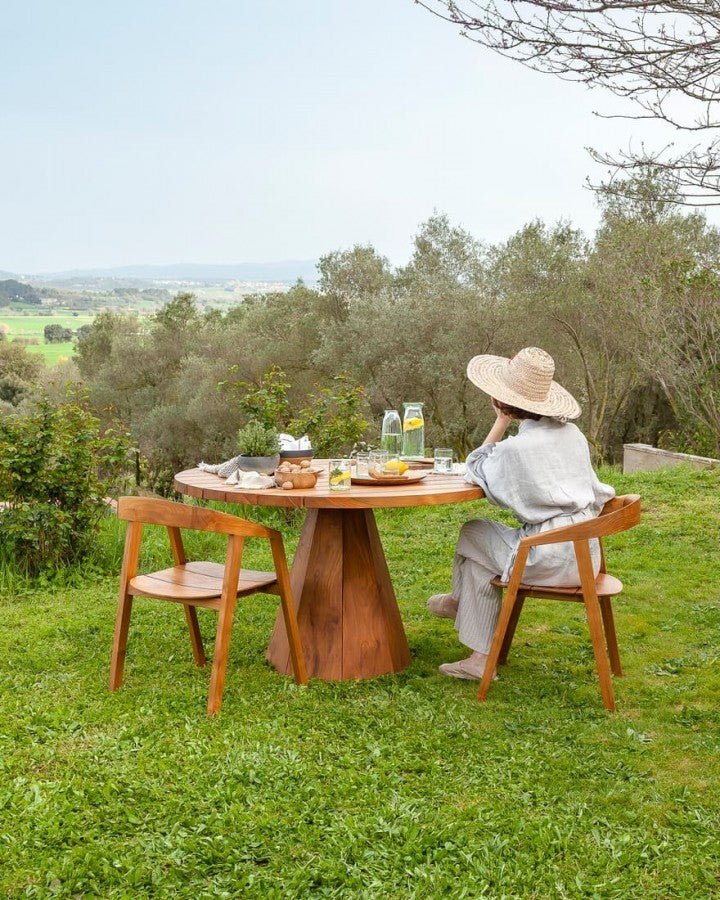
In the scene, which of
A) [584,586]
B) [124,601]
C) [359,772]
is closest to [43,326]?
[124,601]

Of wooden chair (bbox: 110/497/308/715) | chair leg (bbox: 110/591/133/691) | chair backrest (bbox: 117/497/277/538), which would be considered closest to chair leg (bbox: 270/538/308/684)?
wooden chair (bbox: 110/497/308/715)

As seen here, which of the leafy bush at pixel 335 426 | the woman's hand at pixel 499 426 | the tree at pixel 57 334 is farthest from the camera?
the tree at pixel 57 334

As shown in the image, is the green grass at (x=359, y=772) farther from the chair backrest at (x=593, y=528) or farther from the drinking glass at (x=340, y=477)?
the drinking glass at (x=340, y=477)

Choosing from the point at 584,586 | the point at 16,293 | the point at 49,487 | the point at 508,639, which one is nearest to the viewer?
the point at 584,586

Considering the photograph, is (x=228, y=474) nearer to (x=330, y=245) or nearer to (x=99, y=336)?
(x=330, y=245)

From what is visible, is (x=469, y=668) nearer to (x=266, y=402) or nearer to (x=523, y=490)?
(x=523, y=490)

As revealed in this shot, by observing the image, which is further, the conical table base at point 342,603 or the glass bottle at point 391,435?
the glass bottle at point 391,435

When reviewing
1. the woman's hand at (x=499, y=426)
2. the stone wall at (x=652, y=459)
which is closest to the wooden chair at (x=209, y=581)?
the woman's hand at (x=499, y=426)

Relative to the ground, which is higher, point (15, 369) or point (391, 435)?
point (391, 435)

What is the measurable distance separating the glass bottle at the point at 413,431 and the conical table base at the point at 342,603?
23.4 inches

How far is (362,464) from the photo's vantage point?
400 centimetres

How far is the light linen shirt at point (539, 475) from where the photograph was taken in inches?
145

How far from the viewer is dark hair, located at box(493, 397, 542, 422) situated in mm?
3799

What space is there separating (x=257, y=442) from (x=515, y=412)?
112cm
